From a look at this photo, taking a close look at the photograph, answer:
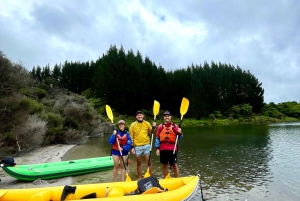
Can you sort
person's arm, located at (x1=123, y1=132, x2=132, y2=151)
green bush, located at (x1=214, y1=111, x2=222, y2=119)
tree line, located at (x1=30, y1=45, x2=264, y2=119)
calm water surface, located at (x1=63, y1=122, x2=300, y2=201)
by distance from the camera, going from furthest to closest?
green bush, located at (x1=214, y1=111, x2=222, y2=119), tree line, located at (x1=30, y1=45, x2=264, y2=119), person's arm, located at (x1=123, y1=132, x2=132, y2=151), calm water surface, located at (x1=63, y1=122, x2=300, y2=201)

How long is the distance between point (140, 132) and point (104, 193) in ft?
6.14

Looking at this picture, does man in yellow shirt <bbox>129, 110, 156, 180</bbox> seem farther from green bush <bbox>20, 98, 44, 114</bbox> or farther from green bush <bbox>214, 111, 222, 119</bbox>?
green bush <bbox>214, 111, 222, 119</bbox>

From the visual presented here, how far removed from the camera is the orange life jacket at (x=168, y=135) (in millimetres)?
6050

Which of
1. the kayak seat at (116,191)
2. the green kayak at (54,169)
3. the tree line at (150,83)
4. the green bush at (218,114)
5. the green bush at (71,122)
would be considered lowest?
the green kayak at (54,169)

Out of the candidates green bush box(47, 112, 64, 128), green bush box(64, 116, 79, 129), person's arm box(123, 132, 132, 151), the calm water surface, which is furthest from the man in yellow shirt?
green bush box(64, 116, 79, 129)

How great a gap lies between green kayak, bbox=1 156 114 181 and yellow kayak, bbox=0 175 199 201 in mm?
2701

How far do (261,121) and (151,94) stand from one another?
61.3ft

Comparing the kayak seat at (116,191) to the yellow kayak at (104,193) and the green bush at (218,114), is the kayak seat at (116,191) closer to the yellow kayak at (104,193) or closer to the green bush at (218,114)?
the yellow kayak at (104,193)

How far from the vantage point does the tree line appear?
128ft

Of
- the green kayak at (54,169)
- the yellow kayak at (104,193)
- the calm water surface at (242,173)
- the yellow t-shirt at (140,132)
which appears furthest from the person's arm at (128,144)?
the green kayak at (54,169)

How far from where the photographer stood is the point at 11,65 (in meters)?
12.8

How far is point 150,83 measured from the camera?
137 ft

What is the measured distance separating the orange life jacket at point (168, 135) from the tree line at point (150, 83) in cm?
2996

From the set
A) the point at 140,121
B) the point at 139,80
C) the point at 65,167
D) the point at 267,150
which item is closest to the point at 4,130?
the point at 65,167
